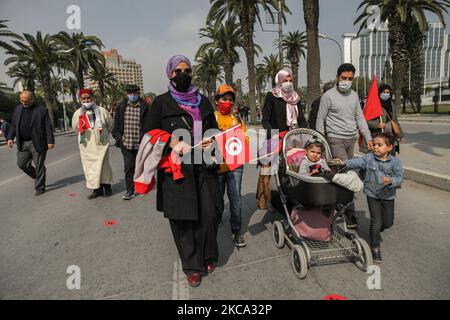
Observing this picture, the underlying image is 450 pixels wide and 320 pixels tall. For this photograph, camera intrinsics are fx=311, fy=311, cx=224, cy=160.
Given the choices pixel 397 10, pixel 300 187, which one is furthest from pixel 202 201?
pixel 397 10

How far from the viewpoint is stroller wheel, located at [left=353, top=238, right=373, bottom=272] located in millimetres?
2867

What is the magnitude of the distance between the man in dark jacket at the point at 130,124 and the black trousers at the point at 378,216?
4.01 metres

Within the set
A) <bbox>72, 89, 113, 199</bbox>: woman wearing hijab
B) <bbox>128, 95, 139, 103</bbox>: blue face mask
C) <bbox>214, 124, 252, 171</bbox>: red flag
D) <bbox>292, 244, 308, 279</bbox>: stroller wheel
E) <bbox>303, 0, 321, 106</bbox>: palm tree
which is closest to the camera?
<bbox>292, 244, 308, 279</bbox>: stroller wheel

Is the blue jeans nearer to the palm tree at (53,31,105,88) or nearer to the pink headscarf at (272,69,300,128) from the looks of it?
the pink headscarf at (272,69,300,128)

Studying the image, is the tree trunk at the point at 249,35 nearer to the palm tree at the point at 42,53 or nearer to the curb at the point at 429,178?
the curb at the point at 429,178

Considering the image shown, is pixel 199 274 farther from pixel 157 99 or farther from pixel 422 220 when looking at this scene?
pixel 422 220

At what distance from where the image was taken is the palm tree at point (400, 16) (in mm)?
20438

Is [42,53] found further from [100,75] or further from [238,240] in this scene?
[238,240]

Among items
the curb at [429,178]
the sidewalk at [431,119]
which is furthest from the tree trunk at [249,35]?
the curb at [429,178]

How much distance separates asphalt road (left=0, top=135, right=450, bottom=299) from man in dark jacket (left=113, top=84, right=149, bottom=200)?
2.97 feet

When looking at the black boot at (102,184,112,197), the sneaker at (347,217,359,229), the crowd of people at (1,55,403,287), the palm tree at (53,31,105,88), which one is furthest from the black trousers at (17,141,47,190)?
the palm tree at (53,31,105,88)

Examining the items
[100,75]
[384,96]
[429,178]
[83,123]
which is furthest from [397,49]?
[100,75]

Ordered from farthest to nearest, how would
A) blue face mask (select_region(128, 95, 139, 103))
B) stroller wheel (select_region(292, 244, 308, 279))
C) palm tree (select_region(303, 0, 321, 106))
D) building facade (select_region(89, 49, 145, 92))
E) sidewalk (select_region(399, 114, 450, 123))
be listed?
1. building facade (select_region(89, 49, 145, 92))
2. sidewalk (select_region(399, 114, 450, 123))
3. palm tree (select_region(303, 0, 321, 106))
4. blue face mask (select_region(128, 95, 139, 103))
5. stroller wheel (select_region(292, 244, 308, 279))

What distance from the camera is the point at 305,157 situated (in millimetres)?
3479
